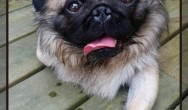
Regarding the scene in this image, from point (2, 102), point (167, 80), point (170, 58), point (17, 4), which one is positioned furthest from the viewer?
point (17, 4)

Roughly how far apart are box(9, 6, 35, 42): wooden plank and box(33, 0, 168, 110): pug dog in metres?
0.31

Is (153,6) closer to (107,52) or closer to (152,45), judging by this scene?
(152,45)

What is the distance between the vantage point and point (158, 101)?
136cm

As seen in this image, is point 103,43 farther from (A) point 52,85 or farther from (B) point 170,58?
(B) point 170,58

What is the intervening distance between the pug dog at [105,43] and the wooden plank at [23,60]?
0.07 m

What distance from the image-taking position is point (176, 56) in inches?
63.5

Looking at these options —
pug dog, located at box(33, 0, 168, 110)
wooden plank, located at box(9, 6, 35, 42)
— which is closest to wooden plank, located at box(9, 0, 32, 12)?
wooden plank, located at box(9, 6, 35, 42)

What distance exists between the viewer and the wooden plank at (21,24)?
71.9 inches

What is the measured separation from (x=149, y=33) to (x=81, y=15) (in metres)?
0.33

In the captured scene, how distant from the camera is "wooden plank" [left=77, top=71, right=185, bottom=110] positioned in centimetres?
135

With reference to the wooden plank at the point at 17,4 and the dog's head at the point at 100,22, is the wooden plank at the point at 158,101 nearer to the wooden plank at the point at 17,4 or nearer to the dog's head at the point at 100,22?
the dog's head at the point at 100,22

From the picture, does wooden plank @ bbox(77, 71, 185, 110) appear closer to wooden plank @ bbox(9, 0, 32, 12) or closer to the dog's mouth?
the dog's mouth

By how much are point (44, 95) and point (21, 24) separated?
2.06ft

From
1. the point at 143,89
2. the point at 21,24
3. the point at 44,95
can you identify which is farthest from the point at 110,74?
the point at 21,24
